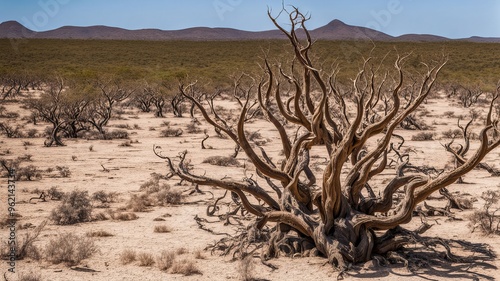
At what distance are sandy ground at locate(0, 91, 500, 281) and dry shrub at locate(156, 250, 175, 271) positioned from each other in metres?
0.08

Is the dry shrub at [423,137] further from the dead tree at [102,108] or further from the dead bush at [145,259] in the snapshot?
the dead bush at [145,259]

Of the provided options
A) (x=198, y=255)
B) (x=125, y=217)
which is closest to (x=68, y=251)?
(x=198, y=255)

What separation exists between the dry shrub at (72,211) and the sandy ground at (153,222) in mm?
217

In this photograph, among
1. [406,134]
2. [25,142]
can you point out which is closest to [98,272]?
[25,142]

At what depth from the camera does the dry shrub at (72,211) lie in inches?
398

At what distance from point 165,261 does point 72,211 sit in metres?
3.22

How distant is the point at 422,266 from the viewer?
7328mm

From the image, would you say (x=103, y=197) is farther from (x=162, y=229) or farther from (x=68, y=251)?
(x=68, y=251)

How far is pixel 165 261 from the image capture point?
7660mm

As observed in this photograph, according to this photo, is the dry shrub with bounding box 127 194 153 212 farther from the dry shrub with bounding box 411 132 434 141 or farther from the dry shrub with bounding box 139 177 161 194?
the dry shrub with bounding box 411 132 434 141

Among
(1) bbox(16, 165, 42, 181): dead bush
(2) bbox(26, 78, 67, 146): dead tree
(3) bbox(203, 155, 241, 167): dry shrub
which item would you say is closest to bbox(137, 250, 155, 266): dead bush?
(1) bbox(16, 165, 42, 181): dead bush

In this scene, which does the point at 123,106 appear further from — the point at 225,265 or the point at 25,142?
the point at 225,265

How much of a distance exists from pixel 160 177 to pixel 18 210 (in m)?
4.13

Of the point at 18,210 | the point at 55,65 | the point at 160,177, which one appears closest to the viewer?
the point at 18,210
